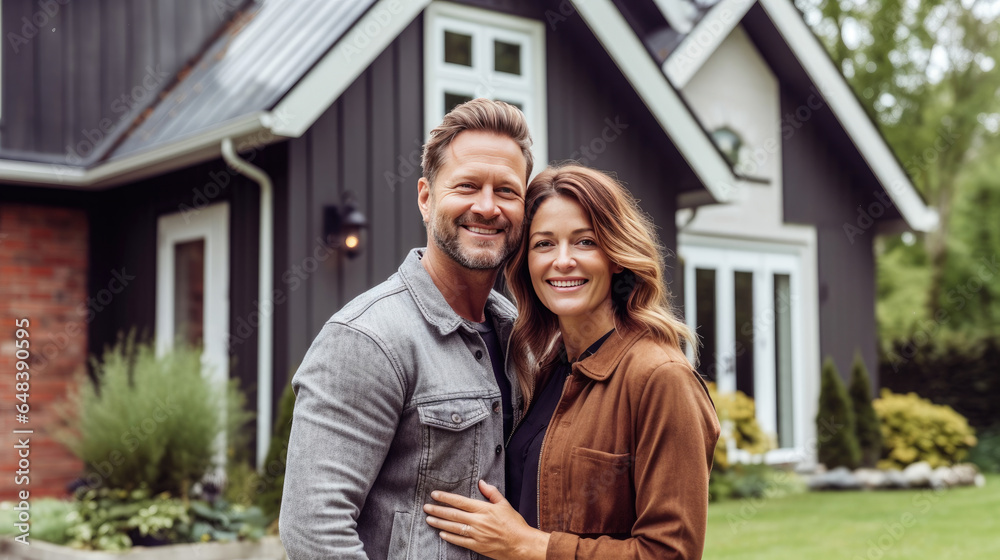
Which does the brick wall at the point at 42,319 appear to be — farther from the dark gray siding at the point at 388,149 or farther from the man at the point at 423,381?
the man at the point at 423,381

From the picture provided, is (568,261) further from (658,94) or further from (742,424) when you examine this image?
(742,424)

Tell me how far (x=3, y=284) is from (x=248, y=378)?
2468mm

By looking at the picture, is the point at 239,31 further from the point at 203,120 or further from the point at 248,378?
the point at 248,378

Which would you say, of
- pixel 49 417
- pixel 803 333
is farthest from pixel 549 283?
pixel 803 333

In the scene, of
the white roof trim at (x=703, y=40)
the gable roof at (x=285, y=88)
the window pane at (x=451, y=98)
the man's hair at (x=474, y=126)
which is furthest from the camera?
the white roof trim at (x=703, y=40)

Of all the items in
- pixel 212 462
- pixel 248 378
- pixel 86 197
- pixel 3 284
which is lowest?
pixel 212 462

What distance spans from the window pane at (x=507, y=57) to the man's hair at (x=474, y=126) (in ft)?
19.7

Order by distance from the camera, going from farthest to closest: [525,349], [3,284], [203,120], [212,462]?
[3,284], [203,120], [212,462], [525,349]

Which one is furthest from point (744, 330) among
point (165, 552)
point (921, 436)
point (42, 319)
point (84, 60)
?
point (84, 60)

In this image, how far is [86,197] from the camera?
29.2ft

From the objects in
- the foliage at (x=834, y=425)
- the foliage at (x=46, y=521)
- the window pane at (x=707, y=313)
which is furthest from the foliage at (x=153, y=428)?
the foliage at (x=834, y=425)

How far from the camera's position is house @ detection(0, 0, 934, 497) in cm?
715

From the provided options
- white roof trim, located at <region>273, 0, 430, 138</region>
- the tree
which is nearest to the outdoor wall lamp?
white roof trim, located at <region>273, 0, 430, 138</region>

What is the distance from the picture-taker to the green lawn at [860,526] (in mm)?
6957
